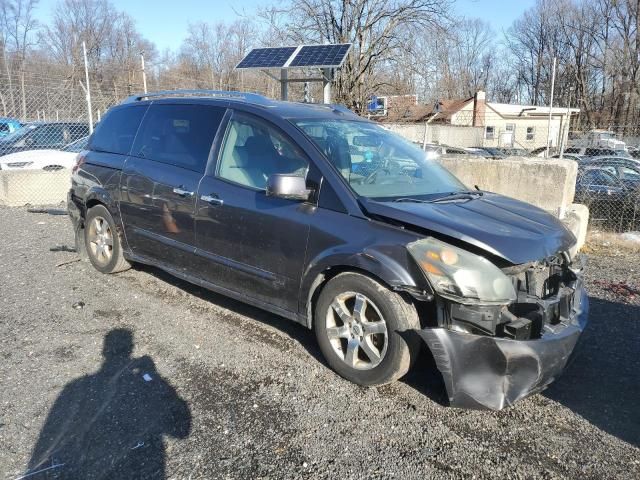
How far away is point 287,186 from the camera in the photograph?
11.7ft

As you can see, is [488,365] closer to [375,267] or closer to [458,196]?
[375,267]

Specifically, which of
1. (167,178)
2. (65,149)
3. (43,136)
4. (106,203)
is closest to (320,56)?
(106,203)

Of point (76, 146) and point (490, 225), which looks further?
point (76, 146)

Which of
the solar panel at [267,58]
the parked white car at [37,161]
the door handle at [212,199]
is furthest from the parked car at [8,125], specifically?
the door handle at [212,199]

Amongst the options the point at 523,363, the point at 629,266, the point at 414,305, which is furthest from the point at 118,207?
the point at 629,266

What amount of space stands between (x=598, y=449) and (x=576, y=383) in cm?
81

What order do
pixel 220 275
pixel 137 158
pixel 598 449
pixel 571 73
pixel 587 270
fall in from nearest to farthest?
pixel 598 449 → pixel 220 275 → pixel 137 158 → pixel 587 270 → pixel 571 73

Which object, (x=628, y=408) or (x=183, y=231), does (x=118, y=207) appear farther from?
(x=628, y=408)

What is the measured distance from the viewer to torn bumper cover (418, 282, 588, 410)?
2.98 meters

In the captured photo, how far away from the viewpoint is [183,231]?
4590 millimetres

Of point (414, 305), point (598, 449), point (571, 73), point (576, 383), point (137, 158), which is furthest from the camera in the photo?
point (571, 73)

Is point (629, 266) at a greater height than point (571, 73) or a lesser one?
lesser

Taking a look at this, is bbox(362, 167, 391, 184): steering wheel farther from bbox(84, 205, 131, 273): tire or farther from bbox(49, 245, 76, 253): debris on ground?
bbox(49, 245, 76, 253): debris on ground

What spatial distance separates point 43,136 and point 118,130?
9.36 meters
